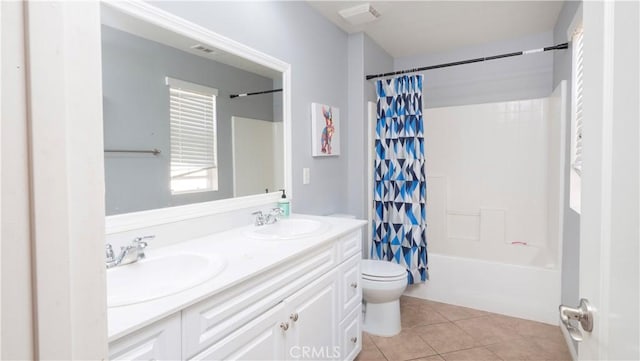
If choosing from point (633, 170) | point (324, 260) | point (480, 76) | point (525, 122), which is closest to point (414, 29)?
point (480, 76)

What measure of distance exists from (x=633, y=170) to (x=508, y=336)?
7.93 ft

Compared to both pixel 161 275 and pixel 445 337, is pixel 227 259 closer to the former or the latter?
pixel 161 275

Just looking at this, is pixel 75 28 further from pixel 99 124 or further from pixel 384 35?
pixel 384 35

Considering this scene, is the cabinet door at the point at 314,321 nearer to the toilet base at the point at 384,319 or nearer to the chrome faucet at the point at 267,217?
the chrome faucet at the point at 267,217

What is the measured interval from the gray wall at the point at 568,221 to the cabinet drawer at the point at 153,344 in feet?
7.34

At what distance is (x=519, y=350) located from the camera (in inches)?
89.6

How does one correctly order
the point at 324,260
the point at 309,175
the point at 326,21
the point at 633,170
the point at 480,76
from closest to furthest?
the point at 633,170
the point at 324,260
the point at 309,175
the point at 326,21
the point at 480,76

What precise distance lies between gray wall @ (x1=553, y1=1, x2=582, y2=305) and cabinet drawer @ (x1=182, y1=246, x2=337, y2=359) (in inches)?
67.1

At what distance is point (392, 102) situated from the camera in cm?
290

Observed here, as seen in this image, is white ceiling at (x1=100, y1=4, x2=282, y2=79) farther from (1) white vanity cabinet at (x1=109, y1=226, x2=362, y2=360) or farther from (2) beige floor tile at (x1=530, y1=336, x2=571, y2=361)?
(2) beige floor tile at (x1=530, y1=336, x2=571, y2=361)

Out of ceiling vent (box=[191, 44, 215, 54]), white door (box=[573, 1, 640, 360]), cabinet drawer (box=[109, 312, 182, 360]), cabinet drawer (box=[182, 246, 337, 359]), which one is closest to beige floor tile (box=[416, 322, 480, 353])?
cabinet drawer (box=[182, 246, 337, 359])

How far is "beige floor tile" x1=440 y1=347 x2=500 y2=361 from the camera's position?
7.13 feet

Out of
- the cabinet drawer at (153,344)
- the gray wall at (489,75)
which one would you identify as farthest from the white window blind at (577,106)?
the cabinet drawer at (153,344)

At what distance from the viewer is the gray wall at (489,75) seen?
9.80ft
